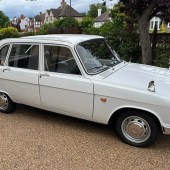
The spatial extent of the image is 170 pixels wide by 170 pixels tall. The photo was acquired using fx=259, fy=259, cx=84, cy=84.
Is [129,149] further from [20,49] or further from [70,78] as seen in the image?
[20,49]

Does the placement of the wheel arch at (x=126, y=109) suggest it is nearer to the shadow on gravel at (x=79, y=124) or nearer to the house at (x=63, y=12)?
the shadow on gravel at (x=79, y=124)

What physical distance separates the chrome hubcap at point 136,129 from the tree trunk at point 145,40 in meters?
4.57

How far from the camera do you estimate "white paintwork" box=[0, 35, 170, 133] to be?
12.9 ft

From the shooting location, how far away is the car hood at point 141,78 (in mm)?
4055

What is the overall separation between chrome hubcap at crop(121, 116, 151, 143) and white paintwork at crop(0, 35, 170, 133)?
262 mm

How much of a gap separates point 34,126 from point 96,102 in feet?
4.93

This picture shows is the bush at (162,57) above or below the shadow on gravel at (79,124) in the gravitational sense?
above

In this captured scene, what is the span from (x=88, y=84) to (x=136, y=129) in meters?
1.06

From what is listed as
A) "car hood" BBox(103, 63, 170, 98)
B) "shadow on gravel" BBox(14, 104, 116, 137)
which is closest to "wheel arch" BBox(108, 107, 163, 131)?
"car hood" BBox(103, 63, 170, 98)

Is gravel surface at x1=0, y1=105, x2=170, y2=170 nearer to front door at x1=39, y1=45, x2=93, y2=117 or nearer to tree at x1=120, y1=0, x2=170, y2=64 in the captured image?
front door at x1=39, y1=45, x2=93, y2=117

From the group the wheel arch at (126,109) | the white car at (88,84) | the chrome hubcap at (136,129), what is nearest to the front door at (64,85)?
the white car at (88,84)

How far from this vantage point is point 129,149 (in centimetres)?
Answer: 416

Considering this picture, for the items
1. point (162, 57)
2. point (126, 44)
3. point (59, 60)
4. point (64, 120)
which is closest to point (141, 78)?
point (59, 60)

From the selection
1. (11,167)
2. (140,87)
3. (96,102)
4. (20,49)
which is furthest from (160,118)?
(20,49)
